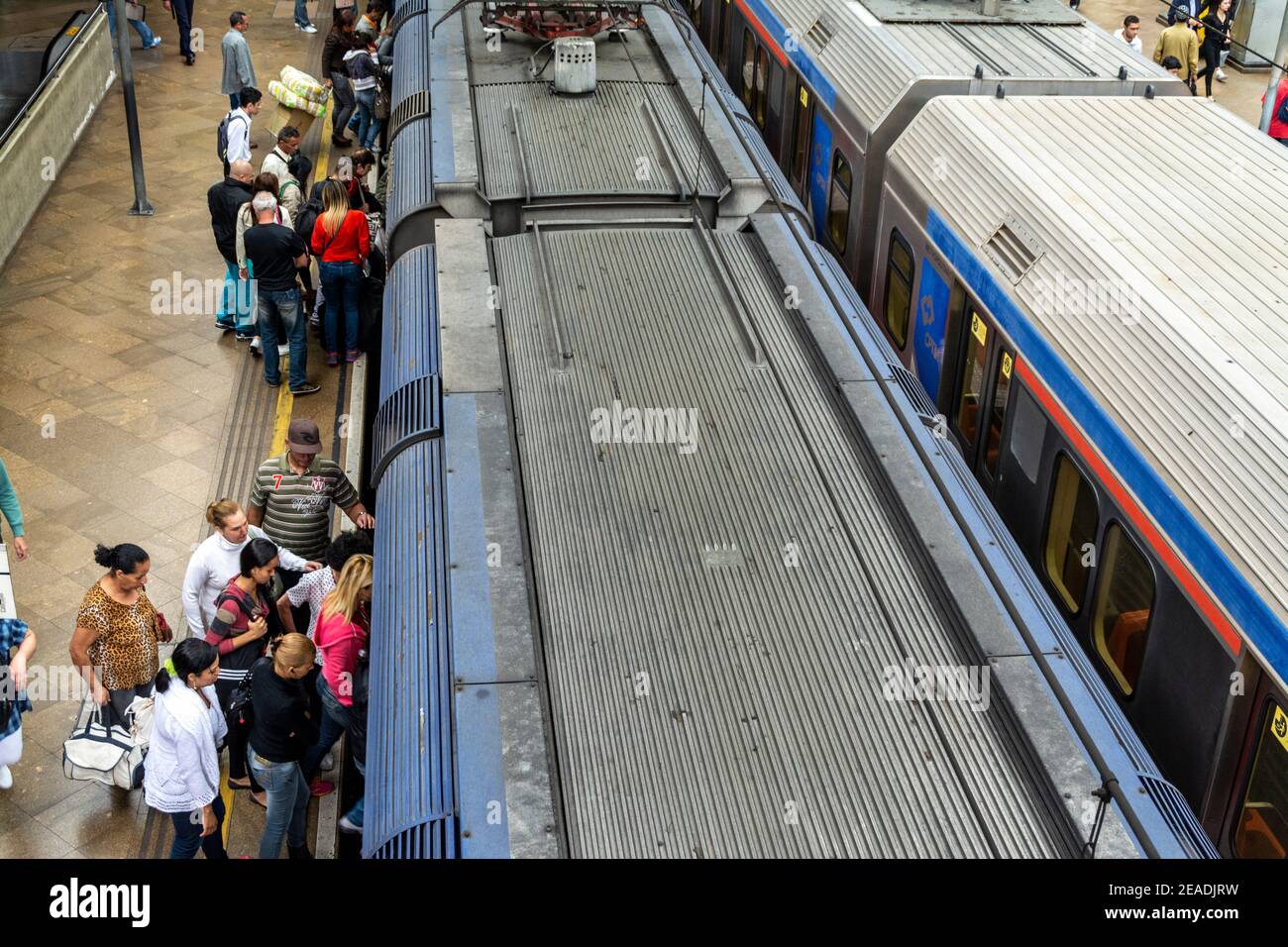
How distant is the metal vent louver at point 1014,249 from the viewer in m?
9.14

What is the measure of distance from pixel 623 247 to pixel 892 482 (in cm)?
327

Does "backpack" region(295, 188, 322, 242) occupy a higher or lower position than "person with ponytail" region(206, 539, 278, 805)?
higher

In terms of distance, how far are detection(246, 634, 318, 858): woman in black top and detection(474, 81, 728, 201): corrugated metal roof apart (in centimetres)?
421

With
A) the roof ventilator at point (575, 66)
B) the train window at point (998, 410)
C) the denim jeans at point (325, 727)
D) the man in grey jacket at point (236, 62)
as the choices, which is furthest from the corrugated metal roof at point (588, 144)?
the man in grey jacket at point (236, 62)

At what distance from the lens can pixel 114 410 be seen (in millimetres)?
13250

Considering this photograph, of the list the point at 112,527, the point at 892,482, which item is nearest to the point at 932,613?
the point at 892,482

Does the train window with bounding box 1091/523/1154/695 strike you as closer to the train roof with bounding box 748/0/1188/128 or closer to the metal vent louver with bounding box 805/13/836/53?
the train roof with bounding box 748/0/1188/128

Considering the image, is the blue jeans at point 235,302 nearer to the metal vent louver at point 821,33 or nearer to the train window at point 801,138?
the train window at point 801,138

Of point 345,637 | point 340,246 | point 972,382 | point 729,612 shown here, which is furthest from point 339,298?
point 729,612

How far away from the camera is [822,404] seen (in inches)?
334

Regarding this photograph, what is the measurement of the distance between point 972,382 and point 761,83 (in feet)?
24.1

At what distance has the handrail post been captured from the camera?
648 inches

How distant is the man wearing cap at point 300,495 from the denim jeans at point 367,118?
9.32m

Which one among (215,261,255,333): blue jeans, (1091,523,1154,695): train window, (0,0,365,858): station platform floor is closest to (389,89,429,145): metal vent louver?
(215,261,255,333): blue jeans
